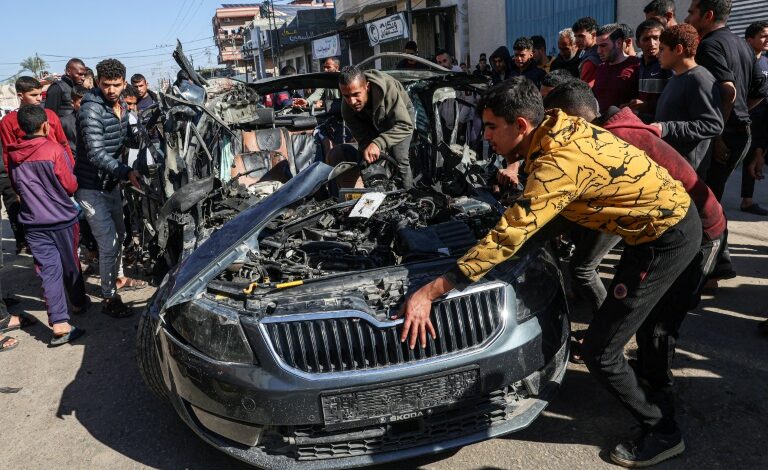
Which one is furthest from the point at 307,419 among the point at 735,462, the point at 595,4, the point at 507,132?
the point at 595,4

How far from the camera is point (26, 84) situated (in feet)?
17.1

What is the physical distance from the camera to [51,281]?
438cm

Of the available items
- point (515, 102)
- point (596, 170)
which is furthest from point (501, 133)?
point (596, 170)

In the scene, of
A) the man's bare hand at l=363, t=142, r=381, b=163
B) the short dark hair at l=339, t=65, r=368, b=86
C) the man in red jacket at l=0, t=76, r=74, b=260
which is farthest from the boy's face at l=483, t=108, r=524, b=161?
the man in red jacket at l=0, t=76, r=74, b=260

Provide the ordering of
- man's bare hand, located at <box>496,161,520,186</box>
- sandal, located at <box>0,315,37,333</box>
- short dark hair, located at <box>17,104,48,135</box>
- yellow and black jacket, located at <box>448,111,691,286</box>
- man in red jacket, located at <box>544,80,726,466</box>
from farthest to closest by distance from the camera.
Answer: sandal, located at <box>0,315,37,333</box> → short dark hair, located at <box>17,104,48,135</box> → man's bare hand, located at <box>496,161,520,186</box> → man in red jacket, located at <box>544,80,726,466</box> → yellow and black jacket, located at <box>448,111,691,286</box>

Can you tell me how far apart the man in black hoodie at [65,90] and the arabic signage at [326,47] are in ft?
64.1

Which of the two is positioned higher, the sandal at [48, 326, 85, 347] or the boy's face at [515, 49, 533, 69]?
the boy's face at [515, 49, 533, 69]

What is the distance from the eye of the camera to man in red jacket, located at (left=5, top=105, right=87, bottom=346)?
168 inches

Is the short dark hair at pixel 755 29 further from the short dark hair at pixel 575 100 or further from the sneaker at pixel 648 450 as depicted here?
the sneaker at pixel 648 450

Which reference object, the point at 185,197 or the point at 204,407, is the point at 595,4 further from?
the point at 204,407

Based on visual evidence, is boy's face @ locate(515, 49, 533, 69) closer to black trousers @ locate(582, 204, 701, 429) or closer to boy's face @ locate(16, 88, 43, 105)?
black trousers @ locate(582, 204, 701, 429)

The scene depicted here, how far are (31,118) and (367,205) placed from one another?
111 inches

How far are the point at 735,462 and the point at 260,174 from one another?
3.85 metres

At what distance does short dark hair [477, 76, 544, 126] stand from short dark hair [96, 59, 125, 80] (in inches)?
138
